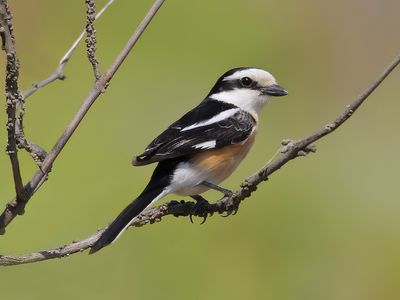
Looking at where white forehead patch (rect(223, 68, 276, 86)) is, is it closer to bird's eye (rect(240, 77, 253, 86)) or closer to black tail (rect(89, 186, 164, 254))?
bird's eye (rect(240, 77, 253, 86))

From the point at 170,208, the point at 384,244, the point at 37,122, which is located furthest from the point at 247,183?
the point at 37,122

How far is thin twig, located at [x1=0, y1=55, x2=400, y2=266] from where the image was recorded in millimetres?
1425

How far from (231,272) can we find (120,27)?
8.17 ft

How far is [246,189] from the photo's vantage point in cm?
176

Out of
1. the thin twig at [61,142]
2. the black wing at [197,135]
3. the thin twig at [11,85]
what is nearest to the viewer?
the thin twig at [11,85]

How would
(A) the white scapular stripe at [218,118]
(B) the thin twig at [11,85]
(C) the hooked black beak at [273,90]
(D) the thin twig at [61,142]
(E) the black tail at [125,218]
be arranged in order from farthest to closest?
(C) the hooked black beak at [273,90] → (A) the white scapular stripe at [218,118] → (E) the black tail at [125,218] → (D) the thin twig at [61,142] → (B) the thin twig at [11,85]

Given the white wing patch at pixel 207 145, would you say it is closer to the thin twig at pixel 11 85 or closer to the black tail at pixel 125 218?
the black tail at pixel 125 218

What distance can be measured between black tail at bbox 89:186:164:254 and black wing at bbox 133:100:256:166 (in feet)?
0.31

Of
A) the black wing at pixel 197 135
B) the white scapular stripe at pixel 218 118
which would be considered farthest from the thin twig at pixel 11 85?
the white scapular stripe at pixel 218 118

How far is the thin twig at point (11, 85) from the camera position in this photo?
134 centimetres

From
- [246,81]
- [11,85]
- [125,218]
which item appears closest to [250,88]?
[246,81]

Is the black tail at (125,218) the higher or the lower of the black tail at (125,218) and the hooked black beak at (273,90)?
the lower

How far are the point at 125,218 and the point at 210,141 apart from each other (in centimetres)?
68

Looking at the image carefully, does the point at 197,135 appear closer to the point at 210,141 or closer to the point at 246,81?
the point at 210,141
